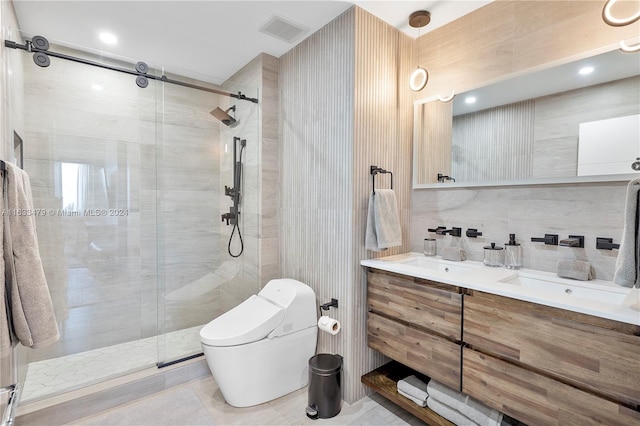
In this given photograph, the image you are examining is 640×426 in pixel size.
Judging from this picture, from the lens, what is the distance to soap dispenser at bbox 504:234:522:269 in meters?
1.79

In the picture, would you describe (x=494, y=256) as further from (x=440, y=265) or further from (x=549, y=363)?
(x=549, y=363)

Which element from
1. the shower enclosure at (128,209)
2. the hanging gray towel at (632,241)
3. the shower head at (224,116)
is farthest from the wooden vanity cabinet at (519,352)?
the shower head at (224,116)

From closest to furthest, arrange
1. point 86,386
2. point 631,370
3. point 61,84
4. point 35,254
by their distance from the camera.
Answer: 1. point 631,370
2. point 35,254
3. point 86,386
4. point 61,84

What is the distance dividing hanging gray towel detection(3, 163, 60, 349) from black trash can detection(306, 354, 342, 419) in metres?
1.34

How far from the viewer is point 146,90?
2.55m

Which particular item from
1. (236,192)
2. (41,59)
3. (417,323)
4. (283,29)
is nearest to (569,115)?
(417,323)

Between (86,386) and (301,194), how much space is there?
6.19 feet

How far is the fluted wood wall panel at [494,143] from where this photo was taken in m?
1.78

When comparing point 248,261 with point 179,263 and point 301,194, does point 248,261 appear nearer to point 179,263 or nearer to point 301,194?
point 179,263

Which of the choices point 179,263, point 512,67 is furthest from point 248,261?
point 512,67

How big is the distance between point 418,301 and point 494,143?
1079mm

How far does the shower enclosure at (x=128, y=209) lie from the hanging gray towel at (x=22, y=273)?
103 centimetres

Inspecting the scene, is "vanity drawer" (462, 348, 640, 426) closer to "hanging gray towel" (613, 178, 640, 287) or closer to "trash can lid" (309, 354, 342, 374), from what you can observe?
"hanging gray towel" (613, 178, 640, 287)

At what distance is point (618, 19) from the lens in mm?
1403
